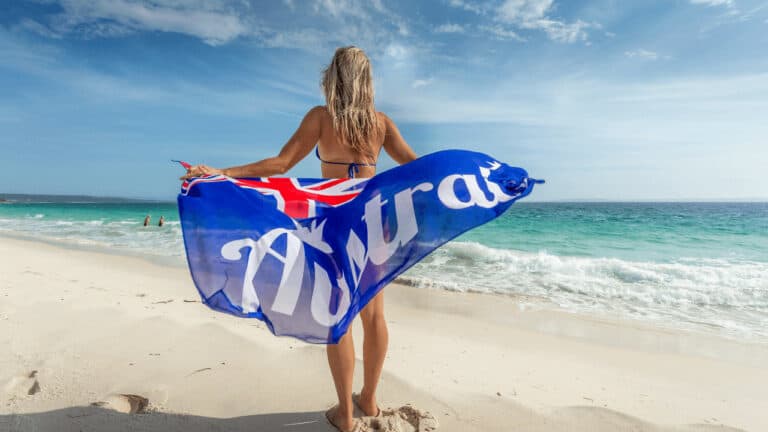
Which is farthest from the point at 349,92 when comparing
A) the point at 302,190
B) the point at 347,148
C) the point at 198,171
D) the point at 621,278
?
the point at 621,278

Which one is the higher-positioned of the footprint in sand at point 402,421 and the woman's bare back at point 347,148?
the woman's bare back at point 347,148

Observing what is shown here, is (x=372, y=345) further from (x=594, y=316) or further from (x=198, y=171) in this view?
(x=594, y=316)

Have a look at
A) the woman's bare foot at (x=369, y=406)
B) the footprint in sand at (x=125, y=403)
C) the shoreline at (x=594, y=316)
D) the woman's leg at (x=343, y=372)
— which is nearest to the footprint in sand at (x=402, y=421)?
the woman's bare foot at (x=369, y=406)

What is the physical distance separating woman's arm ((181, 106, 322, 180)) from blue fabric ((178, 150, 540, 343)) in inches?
3.9

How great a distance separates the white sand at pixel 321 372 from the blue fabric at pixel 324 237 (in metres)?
0.88

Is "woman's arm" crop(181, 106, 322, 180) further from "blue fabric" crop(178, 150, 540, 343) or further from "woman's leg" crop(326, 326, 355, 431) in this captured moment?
"woman's leg" crop(326, 326, 355, 431)

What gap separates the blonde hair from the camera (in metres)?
2.12

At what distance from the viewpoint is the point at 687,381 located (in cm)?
356

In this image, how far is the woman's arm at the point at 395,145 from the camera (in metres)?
2.38

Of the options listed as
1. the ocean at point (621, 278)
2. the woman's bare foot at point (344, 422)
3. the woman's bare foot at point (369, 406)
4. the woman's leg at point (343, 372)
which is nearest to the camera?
the woman's leg at point (343, 372)

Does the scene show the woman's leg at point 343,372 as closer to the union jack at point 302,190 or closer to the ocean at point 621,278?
the union jack at point 302,190

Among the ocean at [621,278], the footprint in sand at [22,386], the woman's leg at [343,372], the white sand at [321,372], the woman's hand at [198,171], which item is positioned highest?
the woman's hand at [198,171]

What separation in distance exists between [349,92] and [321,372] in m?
1.92

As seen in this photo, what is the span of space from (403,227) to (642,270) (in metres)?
9.59
